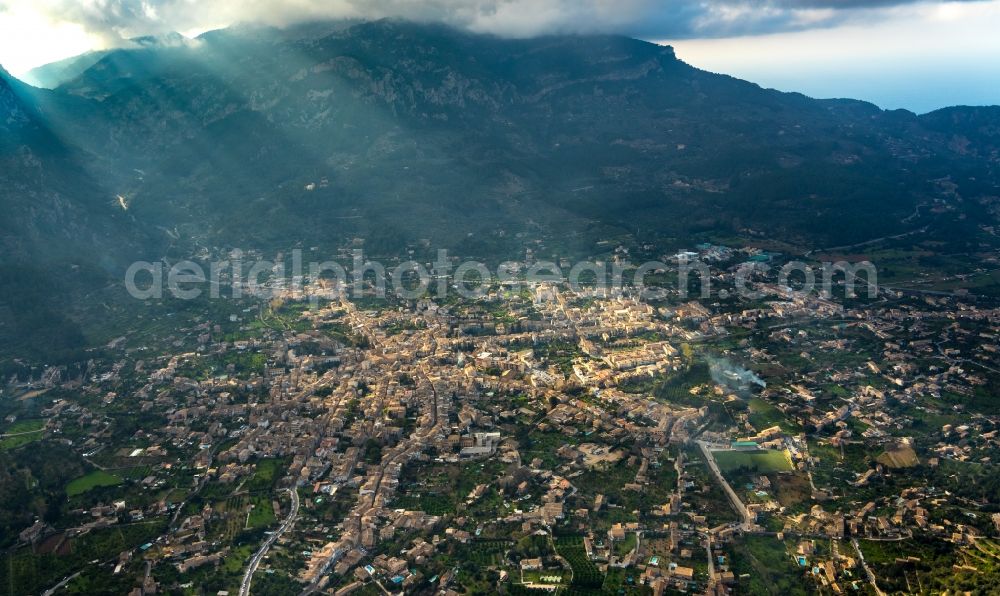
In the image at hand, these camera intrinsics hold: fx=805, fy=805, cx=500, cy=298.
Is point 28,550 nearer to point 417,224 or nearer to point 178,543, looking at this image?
point 178,543

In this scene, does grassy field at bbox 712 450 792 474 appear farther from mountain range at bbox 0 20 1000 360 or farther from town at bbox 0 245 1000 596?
mountain range at bbox 0 20 1000 360

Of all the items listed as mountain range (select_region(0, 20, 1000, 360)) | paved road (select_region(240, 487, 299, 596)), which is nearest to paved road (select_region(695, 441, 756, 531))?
paved road (select_region(240, 487, 299, 596))

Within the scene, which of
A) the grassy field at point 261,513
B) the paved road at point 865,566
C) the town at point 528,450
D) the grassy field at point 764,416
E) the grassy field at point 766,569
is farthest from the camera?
the grassy field at point 764,416

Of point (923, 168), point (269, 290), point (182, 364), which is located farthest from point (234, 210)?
point (923, 168)

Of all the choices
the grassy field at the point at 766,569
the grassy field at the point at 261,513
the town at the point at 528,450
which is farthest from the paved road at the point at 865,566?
the grassy field at the point at 261,513

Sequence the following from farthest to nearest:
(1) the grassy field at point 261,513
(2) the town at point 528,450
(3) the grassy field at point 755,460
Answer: (3) the grassy field at point 755,460, (1) the grassy field at point 261,513, (2) the town at point 528,450

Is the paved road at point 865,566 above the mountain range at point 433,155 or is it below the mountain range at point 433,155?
below

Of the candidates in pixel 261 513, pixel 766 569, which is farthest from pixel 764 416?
pixel 261 513

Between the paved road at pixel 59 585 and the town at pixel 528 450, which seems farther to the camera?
the town at pixel 528 450

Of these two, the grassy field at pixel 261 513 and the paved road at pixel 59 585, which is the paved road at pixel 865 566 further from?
the paved road at pixel 59 585
